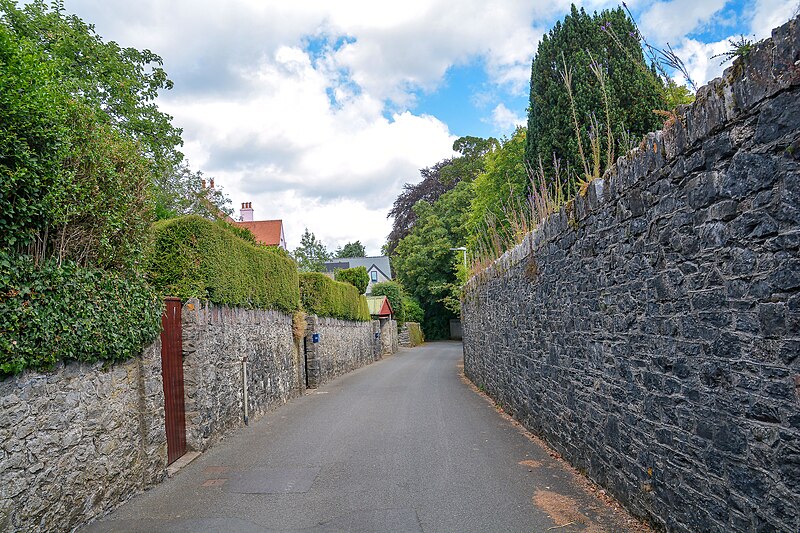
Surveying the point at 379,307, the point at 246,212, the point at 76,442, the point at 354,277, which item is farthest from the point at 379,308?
the point at 76,442

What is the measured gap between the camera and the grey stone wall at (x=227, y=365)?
884cm

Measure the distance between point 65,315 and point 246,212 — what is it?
44964 mm

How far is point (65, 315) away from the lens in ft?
16.7

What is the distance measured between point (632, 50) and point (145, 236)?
15.1 metres

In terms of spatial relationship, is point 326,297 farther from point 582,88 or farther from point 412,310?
point 412,310

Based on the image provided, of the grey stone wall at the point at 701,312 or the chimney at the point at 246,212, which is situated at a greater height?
the chimney at the point at 246,212

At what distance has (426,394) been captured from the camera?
48.8ft

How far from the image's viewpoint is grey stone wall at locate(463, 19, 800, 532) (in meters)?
3.12

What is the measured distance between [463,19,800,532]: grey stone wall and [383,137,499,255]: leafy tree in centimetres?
A: 3594

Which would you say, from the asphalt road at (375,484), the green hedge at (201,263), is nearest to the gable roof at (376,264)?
the green hedge at (201,263)

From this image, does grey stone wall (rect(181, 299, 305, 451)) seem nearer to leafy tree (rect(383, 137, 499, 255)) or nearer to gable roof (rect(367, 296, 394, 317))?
gable roof (rect(367, 296, 394, 317))

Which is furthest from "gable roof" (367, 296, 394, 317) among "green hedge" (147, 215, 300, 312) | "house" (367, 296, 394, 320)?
"green hedge" (147, 215, 300, 312)

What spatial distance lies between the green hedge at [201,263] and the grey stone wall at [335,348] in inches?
258

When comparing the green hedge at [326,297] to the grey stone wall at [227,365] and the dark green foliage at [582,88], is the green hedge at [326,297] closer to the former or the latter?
the grey stone wall at [227,365]
